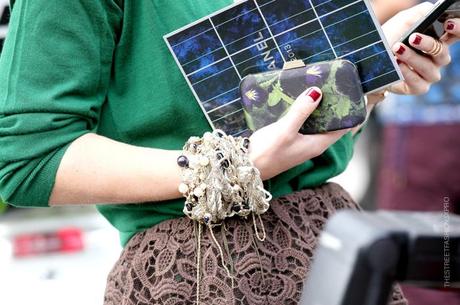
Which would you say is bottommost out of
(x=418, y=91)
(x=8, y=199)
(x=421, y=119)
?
(x=421, y=119)

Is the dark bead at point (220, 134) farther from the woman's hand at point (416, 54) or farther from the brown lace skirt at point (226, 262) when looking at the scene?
the woman's hand at point (416, 54)

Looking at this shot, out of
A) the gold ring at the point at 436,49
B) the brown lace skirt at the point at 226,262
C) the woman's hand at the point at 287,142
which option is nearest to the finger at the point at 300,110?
the woman's hand at the point at 287,142

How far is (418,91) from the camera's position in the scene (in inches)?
75.8

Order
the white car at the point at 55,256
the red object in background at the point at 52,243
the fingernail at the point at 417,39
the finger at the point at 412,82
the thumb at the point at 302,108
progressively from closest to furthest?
the thumb at the point at 302,108, the fingernail at the point at 417,39, the finger at the point at 412,82, the white car at the point at 55,256, the red object in background at the point at 52,243

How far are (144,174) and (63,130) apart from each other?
5.9 inches

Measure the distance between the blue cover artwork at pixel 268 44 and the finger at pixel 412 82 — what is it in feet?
0.77

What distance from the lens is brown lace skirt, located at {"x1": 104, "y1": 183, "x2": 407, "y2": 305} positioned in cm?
161

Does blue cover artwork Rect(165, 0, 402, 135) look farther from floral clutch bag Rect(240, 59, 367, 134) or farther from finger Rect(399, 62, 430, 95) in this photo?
finger Rect(399, 62, 430, 95)

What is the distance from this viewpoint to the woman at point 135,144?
1.58 metres

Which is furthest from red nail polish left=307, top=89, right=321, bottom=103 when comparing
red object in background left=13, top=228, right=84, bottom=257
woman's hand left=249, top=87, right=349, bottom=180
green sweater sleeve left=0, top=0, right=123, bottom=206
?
red object in background left=13, top=228, right=84, bottom=257

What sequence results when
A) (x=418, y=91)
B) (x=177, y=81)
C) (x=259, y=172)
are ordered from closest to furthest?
(x=259, y=172)
(x=177, y=81)
(x=418, y=91)

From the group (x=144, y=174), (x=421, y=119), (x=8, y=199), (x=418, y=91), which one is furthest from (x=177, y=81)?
(x=421, y=119)

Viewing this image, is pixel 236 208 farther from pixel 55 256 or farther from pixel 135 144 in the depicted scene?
pixel 55 256

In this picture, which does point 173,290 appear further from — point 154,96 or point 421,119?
point 421,119
